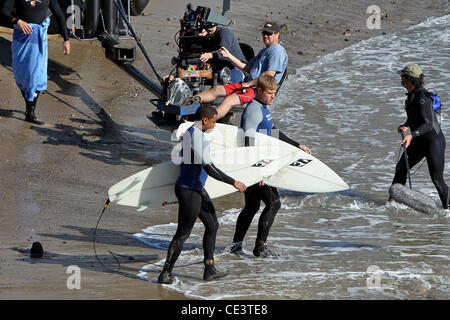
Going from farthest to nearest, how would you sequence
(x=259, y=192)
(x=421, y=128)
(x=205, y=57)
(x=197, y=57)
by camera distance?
(x=197, y=57) → (x=205, y=57) → (x=421, y=128) → (x=259, y=192)

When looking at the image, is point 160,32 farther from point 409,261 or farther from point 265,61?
point 409,261

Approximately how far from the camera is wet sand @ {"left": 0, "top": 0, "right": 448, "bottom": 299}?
623 cm

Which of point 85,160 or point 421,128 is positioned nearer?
point 421,128

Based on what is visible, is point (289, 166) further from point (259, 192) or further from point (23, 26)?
point (23, 26)

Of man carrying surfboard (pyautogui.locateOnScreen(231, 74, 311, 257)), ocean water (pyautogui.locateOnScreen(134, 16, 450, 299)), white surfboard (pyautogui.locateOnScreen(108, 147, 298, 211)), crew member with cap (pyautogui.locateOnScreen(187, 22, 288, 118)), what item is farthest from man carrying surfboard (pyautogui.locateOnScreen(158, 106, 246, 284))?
crew member with cap (pyautogui.locateOnScreen(187, 22, 288, 118))

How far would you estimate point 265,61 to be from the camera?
8.66 metres

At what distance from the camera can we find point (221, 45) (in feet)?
32.2

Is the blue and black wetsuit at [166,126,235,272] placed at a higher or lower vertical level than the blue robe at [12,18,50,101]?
lower

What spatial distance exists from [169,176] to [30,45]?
4.58m

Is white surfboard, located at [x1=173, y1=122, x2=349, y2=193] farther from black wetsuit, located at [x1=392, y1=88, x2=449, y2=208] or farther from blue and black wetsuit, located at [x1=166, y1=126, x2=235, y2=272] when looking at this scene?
black wetsuit, located at [x1=392, y1=88, x2=449, y2=208]

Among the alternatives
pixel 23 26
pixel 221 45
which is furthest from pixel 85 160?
pixel 221 45

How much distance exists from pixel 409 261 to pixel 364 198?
2272 millimetres

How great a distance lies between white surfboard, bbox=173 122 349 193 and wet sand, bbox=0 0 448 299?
1165 millimetres

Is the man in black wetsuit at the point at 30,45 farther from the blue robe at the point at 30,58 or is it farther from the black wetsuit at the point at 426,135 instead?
the black wetsuit at the point at 426,135
